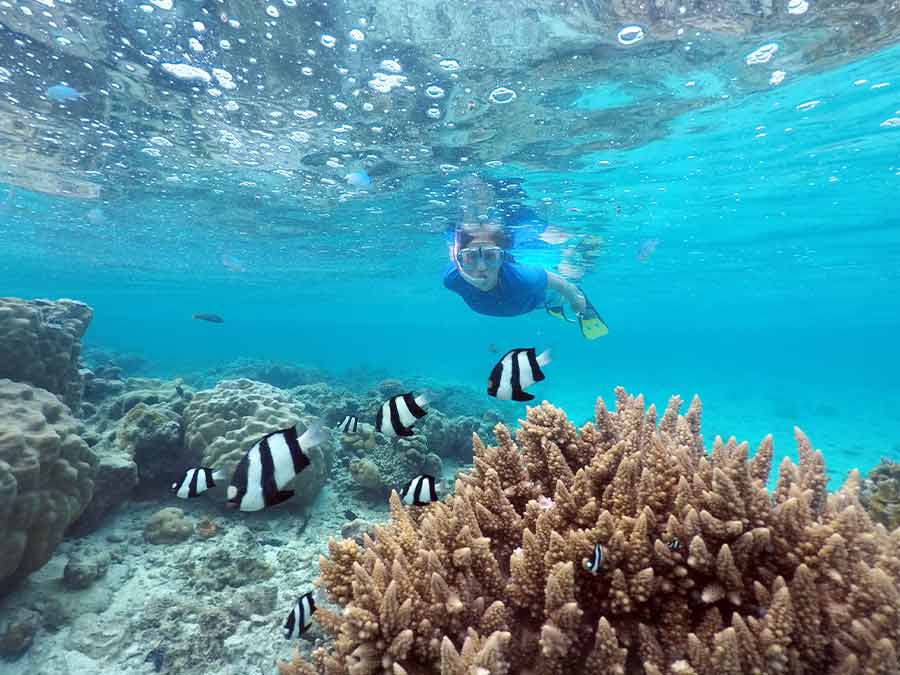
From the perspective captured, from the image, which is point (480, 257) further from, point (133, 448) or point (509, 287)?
point (133, 448)

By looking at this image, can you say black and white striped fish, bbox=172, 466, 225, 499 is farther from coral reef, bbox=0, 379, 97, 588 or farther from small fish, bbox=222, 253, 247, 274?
small fish, bbox=222, 253, 247, 274

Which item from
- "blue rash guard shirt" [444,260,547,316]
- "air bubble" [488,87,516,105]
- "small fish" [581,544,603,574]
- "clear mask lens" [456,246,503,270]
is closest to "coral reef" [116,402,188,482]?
"blue rash guard shirt" [444,260,547,316]

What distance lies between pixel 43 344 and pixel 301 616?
9111 millimetres

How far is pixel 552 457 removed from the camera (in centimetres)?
354

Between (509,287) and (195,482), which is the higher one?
(509,287)

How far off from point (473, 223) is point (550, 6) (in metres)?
16.1

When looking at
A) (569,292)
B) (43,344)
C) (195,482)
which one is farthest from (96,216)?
(195,482)

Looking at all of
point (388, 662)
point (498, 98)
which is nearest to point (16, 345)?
point (388, 662)

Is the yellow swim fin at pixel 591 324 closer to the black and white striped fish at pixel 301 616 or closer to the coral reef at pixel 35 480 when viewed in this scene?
the black and white striped fish at pixel 301 616

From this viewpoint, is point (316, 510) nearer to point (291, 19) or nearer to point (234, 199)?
point (291, 19)

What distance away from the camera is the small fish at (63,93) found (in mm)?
12044

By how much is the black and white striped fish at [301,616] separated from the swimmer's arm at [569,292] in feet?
21.7

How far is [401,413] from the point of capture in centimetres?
376

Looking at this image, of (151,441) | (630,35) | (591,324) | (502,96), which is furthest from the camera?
(502,96)
